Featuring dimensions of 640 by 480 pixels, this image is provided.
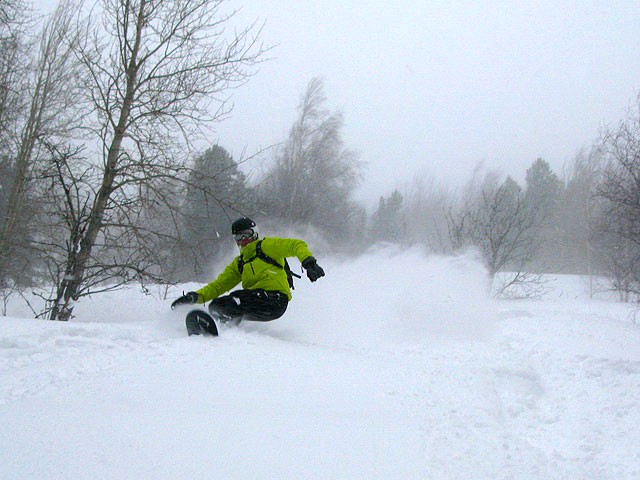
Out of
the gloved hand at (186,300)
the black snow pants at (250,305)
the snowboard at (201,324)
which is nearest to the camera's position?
the snowboard at (201,324)

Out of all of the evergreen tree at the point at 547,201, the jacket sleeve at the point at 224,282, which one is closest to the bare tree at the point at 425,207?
the evergreen tree at the point at 547,201

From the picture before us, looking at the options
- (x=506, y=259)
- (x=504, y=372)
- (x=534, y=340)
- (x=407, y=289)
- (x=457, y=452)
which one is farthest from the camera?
(x=506, y=259)

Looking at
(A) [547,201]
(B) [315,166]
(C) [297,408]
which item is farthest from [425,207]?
(C) [297,408]

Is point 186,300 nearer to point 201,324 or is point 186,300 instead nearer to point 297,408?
point 201,324

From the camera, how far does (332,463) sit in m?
2.26

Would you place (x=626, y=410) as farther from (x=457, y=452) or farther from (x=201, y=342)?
(x=201, y=342)

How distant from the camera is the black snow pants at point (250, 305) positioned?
5289 mm

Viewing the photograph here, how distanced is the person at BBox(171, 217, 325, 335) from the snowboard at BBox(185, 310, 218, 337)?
80 centimetres

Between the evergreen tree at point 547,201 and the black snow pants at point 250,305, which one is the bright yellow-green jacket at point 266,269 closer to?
the black snow pants at point 250,305

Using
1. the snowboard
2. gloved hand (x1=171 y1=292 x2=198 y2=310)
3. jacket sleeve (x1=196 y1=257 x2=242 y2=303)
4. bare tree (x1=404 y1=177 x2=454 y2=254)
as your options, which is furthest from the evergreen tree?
the snowboard

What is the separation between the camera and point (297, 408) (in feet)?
9.33

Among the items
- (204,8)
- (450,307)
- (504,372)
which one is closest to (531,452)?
(504,372)

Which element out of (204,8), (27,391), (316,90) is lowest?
(27,391)

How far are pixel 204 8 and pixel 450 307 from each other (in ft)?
21.7
